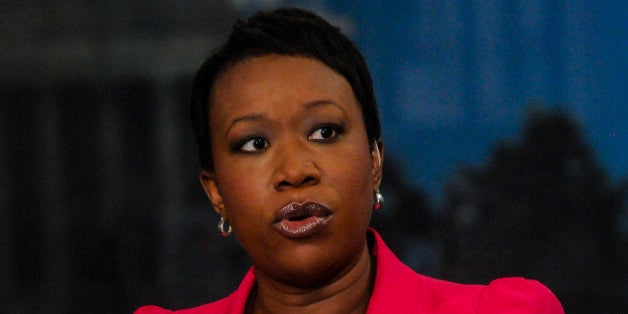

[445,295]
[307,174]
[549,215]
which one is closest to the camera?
[307,174]

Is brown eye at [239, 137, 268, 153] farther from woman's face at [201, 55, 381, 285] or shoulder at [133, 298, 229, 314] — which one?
shoulder at [133, 298, 229, 314]

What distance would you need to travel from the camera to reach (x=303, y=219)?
1046mm

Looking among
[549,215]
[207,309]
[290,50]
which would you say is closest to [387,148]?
[549,215]

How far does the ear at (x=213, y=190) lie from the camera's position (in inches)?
48.6

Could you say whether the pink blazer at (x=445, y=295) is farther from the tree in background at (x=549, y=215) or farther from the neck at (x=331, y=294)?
the tree in background at (x=549, y=215)

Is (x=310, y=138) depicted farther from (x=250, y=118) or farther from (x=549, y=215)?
(x=549, y=215)

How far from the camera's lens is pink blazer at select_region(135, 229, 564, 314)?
109 cm

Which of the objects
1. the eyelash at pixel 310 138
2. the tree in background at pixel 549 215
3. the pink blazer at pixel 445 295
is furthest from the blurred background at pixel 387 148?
the eyelash at pixel 310 138

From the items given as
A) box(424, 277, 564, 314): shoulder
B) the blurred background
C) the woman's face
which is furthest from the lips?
the blurred background

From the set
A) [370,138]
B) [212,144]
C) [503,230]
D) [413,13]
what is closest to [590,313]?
[503,230]

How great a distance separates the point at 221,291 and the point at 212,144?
2.87ft

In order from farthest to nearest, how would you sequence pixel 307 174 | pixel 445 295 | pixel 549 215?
pixel 549 215 → pixel 445 295 → pixel 307 174

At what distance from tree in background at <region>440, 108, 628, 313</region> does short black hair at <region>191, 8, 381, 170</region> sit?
0.77 meters

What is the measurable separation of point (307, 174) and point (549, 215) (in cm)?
102
